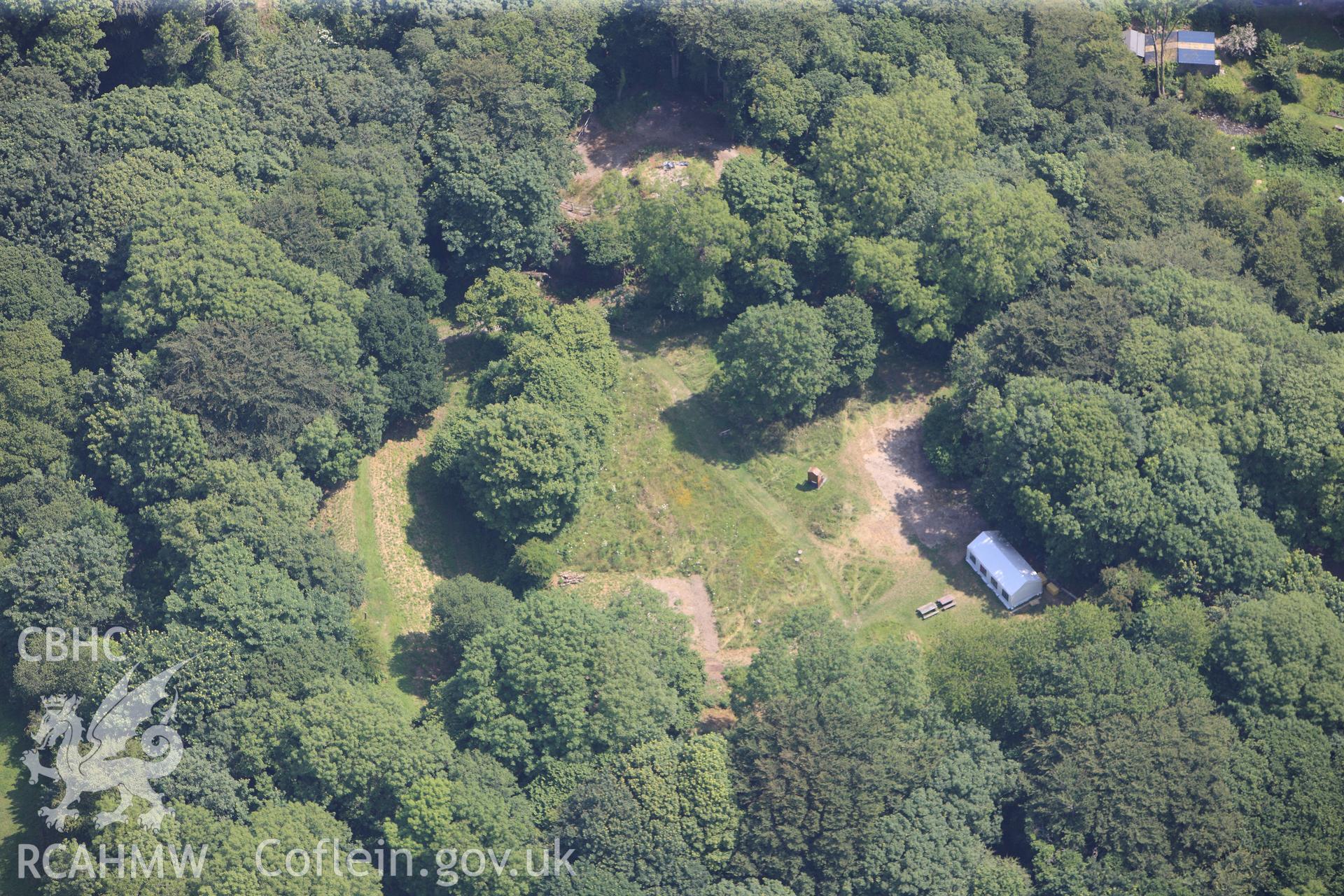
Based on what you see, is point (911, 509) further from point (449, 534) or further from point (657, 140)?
point (657, 140)

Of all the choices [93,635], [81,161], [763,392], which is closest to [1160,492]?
[763,392]

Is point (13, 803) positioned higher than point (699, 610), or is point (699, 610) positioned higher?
point (699, 610)

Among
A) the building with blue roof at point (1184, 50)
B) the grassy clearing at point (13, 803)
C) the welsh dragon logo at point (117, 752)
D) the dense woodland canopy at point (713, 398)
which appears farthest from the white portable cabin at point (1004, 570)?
the grassy clearing at point (13, 803)

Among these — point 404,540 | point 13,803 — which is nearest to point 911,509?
point 404,540

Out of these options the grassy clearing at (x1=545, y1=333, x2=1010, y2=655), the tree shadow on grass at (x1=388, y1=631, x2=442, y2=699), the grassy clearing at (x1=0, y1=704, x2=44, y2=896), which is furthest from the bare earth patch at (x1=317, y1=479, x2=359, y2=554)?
the grassy clearing at (x1=0, y1=704, x2=44, y2=896)

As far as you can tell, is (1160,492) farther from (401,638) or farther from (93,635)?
(93,635)

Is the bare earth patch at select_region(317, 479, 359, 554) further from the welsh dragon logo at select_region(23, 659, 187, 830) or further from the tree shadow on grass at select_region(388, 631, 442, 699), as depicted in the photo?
the welsh dragon logo at select_region(23, 659, 187, 830)
